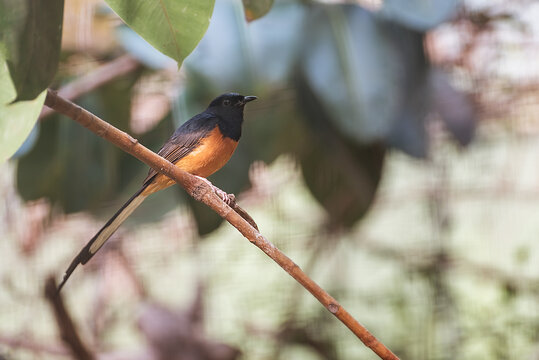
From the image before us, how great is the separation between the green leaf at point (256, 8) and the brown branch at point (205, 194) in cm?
20

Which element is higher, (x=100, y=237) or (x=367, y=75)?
(x=100, y=237)

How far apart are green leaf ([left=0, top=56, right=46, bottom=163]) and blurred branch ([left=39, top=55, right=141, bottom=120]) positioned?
703 millimetres

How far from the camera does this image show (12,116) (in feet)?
1.32

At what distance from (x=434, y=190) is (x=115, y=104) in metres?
0.98

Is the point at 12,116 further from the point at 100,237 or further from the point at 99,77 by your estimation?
the point at 99,77

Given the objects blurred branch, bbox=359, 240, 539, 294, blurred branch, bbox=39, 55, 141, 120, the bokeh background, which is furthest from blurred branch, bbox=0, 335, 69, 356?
blurred branch, bbox=359, 240, 539, 294

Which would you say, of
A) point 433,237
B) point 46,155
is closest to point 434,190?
point 433,237

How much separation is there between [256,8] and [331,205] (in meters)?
1.04

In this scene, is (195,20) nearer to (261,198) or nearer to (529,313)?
(261,198)

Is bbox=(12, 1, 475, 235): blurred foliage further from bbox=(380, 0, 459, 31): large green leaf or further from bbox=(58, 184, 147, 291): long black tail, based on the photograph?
bbox=(58, 184, 147, 291): long black tail

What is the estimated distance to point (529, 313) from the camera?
1709 millimetres

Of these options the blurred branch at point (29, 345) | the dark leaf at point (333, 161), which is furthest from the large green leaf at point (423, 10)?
the blurred branch at point (29, 345)

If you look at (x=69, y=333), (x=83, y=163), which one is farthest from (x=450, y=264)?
(x=83, y=163)

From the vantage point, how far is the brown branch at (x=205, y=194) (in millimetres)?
359
